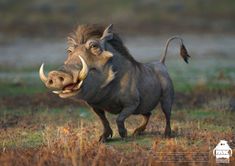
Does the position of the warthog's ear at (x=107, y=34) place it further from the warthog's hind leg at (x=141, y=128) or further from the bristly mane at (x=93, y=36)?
the warthog's hind leg at (x=141, y=128)

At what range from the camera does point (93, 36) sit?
1306 cm

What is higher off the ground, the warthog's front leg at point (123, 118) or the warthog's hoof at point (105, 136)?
the warthog's front leg at point (123, 118)

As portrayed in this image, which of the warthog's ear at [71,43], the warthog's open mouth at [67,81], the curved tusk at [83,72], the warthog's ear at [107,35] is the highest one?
the warthog's ear at [107,35]

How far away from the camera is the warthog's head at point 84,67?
464 inches

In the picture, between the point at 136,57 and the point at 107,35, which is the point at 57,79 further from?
the point at 136,57

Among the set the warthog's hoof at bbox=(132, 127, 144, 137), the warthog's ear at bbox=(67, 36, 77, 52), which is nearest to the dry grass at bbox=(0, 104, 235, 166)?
the warthog's hoof at bbox=(132, 127, 144, 137)

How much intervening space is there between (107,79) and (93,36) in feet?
2.53

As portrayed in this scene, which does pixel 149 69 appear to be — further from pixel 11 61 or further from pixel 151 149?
pixel 11 61

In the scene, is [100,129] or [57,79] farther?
[100,129]

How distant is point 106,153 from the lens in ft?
37.2

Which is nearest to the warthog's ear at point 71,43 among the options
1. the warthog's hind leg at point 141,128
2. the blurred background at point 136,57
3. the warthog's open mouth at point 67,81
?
the warthog's open mouth at point 67,81

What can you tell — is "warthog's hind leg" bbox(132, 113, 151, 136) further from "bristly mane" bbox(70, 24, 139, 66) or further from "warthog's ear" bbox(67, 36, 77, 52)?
"warthog's ear" bbox(67, 36, 77, 52)

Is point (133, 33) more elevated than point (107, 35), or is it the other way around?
point (133, 33)

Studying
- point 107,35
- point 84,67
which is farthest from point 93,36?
point 84,67
